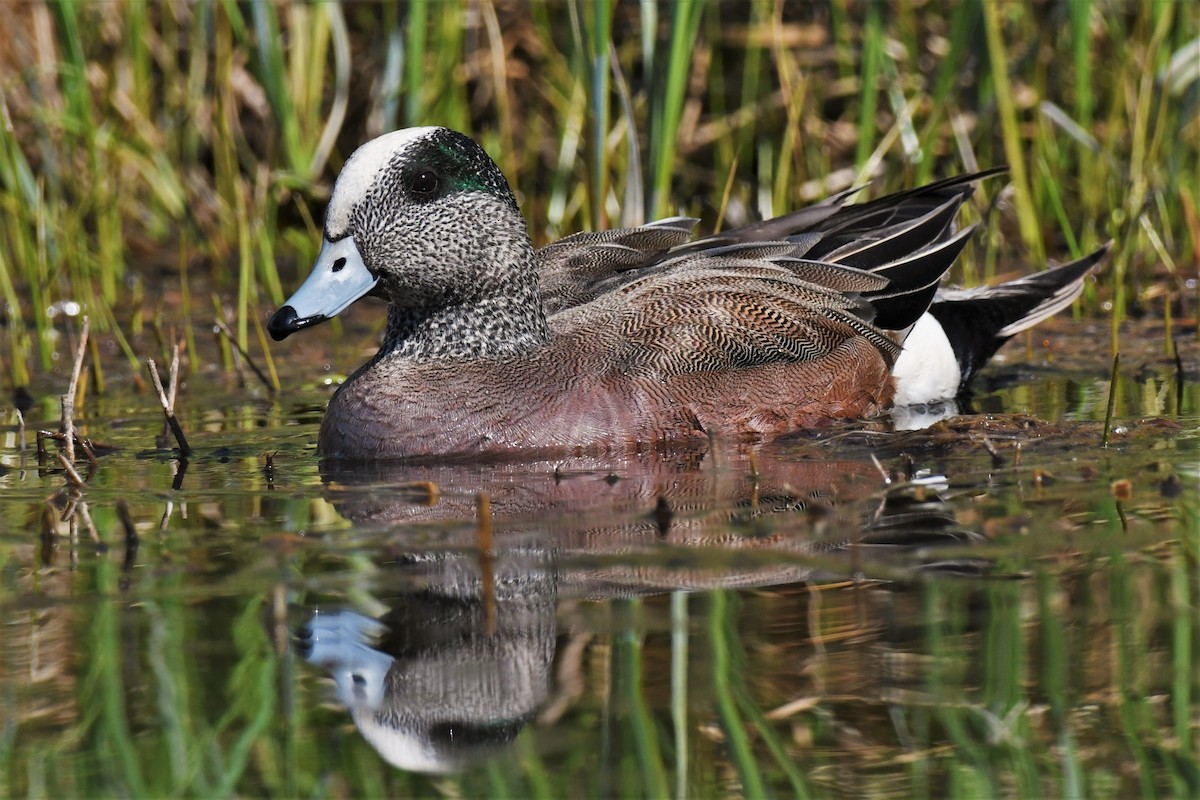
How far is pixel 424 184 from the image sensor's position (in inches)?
Result: 184

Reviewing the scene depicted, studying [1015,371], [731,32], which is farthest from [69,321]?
[1015,371]

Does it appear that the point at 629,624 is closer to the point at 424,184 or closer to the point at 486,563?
the point at 486,563

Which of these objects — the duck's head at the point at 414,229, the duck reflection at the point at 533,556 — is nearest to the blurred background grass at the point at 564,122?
the duck's head at the point at 414,229

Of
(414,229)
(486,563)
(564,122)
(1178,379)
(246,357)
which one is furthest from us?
(564,122)

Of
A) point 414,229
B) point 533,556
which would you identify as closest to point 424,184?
point 414,229

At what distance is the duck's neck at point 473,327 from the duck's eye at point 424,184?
11.5 inches

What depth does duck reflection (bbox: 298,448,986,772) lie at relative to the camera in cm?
261

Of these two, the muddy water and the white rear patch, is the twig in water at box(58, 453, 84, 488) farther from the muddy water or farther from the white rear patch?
the white rear patch

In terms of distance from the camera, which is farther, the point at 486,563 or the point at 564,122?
the point at 564,122

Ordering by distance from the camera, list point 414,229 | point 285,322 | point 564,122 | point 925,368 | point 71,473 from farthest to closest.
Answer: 1. point 564,122
2. point 925,368
3. point 414,229
4. point 285,322
5. point 71,473

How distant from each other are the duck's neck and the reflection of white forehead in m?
0.33

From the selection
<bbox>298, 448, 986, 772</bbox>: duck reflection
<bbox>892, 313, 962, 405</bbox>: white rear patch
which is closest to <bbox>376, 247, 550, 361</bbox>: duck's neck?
<bbox>298, 448, 986, 772</bbox>: duck reflection

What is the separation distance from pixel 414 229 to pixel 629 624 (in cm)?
200

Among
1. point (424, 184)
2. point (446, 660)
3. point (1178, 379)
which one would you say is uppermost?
point (424, 184)
